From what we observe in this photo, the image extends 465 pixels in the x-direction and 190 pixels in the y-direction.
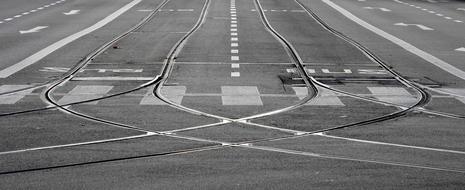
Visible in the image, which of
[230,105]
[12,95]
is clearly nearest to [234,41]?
[12,95]

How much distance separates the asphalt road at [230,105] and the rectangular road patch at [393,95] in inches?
2.2

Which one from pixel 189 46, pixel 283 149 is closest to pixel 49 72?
pixel 189 46

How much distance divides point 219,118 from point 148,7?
2777cm

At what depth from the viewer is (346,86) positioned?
19.3 metres

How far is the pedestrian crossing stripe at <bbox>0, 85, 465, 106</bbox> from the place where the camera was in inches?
671

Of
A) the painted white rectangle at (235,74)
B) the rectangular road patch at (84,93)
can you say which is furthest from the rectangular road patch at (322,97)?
the rectangular road patch at (84,93)

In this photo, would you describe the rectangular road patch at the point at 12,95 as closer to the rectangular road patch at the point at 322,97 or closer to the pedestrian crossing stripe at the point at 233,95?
the pedestrian crossing stripe at the point at 233,95

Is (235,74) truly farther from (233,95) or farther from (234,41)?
(234,41)

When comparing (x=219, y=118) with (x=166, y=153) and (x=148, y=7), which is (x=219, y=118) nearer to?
(x=166, y=153)

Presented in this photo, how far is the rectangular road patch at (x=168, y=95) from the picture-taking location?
16.9 metres

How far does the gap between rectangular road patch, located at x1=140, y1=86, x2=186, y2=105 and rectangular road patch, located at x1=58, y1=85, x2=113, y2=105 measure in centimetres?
90

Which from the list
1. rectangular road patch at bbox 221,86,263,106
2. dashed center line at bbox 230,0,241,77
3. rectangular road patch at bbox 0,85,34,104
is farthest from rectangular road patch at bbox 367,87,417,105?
rectangular road patch at bbox 0,85,34,104

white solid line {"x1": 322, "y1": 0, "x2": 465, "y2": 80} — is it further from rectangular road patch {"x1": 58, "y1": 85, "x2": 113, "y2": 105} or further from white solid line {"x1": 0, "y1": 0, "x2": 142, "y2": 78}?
white solid line {"x1": 0, "y1": 0, "x2": 142, "y2": 78}

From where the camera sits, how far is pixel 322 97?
17.8 meters
